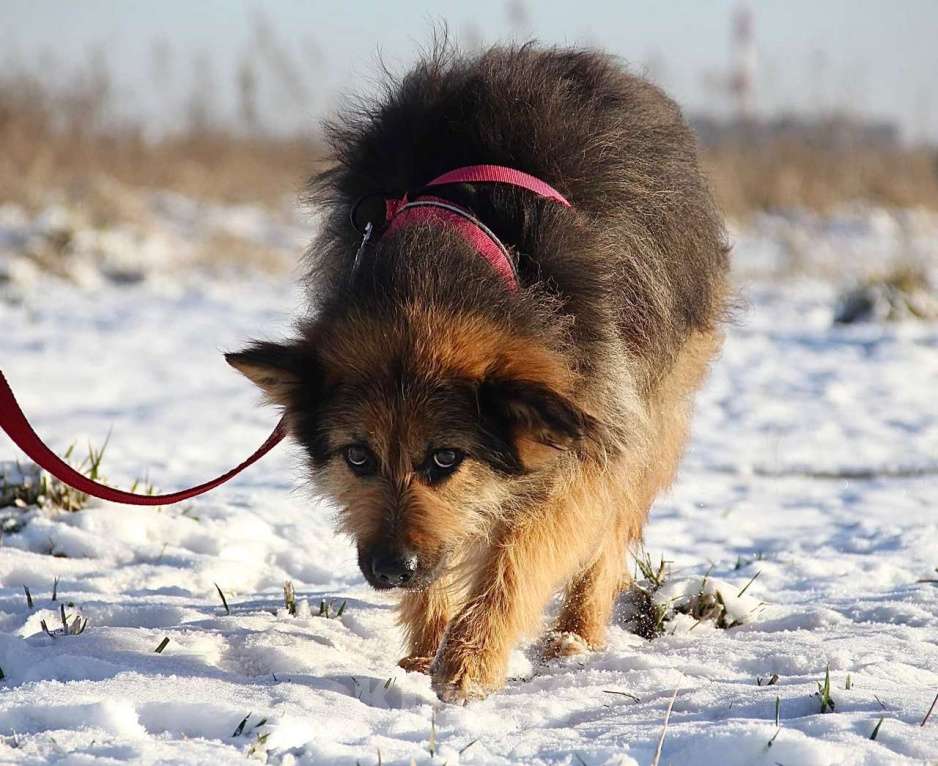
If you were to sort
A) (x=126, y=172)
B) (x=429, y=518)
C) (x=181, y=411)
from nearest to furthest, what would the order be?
(x=429, y=518) → (x=181, y=411) → (x=126, y=172)

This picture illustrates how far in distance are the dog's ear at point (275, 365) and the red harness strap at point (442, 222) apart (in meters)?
0.18

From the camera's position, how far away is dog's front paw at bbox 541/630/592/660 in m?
3.54

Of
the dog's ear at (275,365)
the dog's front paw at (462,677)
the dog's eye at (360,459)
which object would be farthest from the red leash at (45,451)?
the dog's front paw at (462,677)

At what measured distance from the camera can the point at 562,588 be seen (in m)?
3.76

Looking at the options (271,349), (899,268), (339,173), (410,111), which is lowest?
(899,268)

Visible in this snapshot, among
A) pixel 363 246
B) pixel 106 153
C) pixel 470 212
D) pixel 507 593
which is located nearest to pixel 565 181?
pixel 470 212

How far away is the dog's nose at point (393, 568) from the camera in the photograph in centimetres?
287

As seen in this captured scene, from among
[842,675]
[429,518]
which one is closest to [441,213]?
[429,518]

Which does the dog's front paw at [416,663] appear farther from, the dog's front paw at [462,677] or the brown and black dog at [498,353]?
the dog's front paw at [462,677]

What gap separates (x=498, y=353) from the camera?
9.75ft

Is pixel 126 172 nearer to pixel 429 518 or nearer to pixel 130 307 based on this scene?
pixel 130 307

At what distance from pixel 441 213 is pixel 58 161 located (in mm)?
16550

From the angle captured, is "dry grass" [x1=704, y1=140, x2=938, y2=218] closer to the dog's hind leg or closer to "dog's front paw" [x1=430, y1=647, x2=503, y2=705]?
the dog's hind leg

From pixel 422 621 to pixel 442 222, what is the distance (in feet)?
4.11
